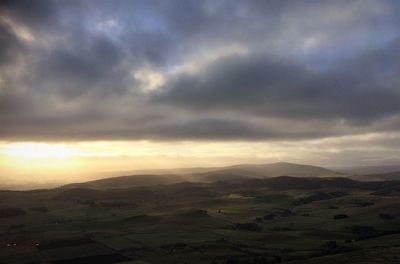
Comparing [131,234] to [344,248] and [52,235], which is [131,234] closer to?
[52,235]

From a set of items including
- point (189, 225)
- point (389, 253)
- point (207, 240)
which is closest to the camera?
point (389, 253)

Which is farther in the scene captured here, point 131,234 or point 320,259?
point 131,234

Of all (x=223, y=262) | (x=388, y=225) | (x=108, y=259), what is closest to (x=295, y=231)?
(x=388, y=225)

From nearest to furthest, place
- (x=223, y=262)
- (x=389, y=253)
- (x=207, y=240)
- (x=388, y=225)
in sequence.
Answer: (x=389, y=253), (x=223, y=262), (x=207, y=240), (x=388, y=225)

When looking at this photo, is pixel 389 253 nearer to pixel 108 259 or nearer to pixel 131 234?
pixel 108 259

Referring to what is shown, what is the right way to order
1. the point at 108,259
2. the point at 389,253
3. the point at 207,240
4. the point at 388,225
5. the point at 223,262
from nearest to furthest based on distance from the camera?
the point at 389,253 < the point at 223,262 < the point at 108,259 < the point at 207,240 < the point at 388,225

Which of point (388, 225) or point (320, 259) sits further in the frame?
point (388, 225)

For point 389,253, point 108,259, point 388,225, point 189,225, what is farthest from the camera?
point 189,225

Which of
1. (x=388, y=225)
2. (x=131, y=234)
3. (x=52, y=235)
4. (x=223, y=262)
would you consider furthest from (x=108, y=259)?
(x=388, y=225)
